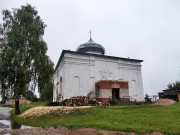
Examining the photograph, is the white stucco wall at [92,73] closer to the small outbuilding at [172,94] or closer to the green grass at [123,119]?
the small outbuilding at [172,94]

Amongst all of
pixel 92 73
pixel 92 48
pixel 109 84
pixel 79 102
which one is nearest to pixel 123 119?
pixel 79 102

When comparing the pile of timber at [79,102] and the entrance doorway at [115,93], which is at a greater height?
the entrance doorway at [115,93]

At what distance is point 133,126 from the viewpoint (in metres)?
16.3

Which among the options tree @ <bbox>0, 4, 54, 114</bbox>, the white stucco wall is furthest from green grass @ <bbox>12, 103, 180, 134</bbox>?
the white stucco wall

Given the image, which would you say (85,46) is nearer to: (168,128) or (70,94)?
(70,94)

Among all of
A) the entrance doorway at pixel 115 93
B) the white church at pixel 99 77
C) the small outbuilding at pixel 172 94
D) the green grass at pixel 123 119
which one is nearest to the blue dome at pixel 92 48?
the white church at pixel 99 77

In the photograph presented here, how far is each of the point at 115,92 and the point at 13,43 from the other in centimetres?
1466

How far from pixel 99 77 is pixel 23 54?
1123 cm

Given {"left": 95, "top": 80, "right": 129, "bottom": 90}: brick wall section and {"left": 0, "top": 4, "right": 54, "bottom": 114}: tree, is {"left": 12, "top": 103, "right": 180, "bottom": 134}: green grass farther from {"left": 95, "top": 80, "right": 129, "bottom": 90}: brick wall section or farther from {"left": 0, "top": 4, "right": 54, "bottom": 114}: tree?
{"left": 95, "top": 80, "right": 129, "bottom": 90}: brick wall section

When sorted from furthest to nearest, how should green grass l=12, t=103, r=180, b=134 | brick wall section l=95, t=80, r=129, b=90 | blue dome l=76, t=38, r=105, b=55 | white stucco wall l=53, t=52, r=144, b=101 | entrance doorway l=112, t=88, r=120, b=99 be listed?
blue dome l=76, t=38, r=105, b=55, entrance doorway l=112, t=88, r=120, b=99, white stucco wall l=53, t=52, r=144, b=101, brick wall section l=95, t=80, r=129, b=90, green grass l=12, t=103, r=180, b=134

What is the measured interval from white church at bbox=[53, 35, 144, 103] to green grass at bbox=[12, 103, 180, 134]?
29.2 feet

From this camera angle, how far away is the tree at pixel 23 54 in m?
25.6

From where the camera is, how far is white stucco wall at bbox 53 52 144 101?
30688 millimetres

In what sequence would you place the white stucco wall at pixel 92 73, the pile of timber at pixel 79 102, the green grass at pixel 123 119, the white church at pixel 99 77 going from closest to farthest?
the green grass at pixel 123 119, the pile of timber at pixel 79 102, the white church at pixel 99 77, the white stucco wall at pixel 92 73
